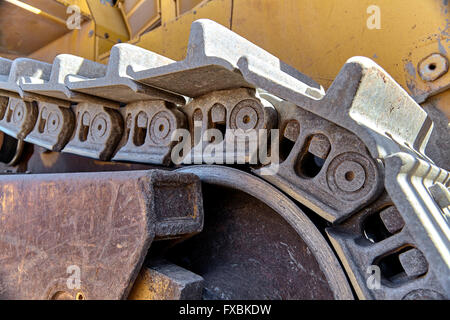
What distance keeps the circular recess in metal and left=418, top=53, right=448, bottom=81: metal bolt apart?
2.88 feet

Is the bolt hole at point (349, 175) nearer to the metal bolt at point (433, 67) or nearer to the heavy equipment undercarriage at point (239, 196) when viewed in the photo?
the heavy equipment undercarriage at point (239, 196)

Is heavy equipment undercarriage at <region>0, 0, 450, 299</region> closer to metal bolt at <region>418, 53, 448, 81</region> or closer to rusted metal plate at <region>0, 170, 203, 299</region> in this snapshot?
rusted metal plate at <region>0, 170, 203, 299</region>

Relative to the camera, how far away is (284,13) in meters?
1.81

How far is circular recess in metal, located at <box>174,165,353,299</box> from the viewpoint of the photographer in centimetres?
95

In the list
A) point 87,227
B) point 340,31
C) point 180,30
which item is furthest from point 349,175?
point 180,30

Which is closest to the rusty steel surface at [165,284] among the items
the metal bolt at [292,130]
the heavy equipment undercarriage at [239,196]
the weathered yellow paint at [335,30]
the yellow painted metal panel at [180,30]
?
the heavy equipment undercarriage at [239,196]

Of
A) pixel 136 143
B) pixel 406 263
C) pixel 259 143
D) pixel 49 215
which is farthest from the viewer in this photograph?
pixel 136 143

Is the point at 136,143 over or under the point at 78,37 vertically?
under

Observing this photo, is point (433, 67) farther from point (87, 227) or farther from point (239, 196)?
point (87, 227)

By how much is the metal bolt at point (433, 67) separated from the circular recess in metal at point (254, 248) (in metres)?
0.88

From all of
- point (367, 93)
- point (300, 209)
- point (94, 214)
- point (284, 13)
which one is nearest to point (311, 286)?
point (300, 209)
